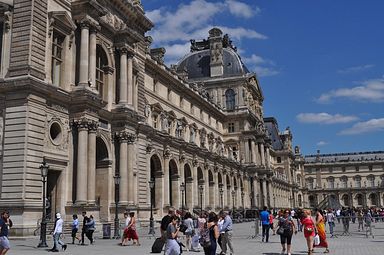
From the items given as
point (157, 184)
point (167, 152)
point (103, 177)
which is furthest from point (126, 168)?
point (167, 152)

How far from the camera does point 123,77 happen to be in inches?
1373

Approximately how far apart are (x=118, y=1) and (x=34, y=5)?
10.3 meters

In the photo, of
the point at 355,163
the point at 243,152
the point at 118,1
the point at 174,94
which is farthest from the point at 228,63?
the point at 355,163

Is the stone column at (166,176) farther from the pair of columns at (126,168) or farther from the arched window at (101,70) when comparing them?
the arched window at (101,70)

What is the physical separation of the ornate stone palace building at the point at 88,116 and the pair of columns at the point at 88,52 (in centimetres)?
6

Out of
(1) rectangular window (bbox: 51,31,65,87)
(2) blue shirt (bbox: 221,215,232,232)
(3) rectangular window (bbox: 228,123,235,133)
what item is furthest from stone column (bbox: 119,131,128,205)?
(3) rectangular window (bbox: 228,123,235,133)

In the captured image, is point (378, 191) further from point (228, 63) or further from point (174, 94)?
point (174, 94)

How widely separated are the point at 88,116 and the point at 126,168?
6434mm

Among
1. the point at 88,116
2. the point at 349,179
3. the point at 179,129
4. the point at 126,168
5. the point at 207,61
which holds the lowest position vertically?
the point at 126,168

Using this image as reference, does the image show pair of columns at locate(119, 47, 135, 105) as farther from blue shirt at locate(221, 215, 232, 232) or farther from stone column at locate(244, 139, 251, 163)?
stone column at locate(244, 139, 251, 163)

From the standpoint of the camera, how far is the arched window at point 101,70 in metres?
33.5

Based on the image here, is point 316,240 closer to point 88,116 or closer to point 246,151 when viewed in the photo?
point 88,116

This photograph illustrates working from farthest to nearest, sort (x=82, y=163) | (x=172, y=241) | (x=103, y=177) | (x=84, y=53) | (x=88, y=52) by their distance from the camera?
(x=103, y=177)
(x=88, y=52)
(x=84, y=53)
(x=82, y=163)
(x=172, y=241)

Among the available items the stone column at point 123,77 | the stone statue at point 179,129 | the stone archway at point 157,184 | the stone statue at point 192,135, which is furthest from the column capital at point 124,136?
the stone statue at point 192,135
